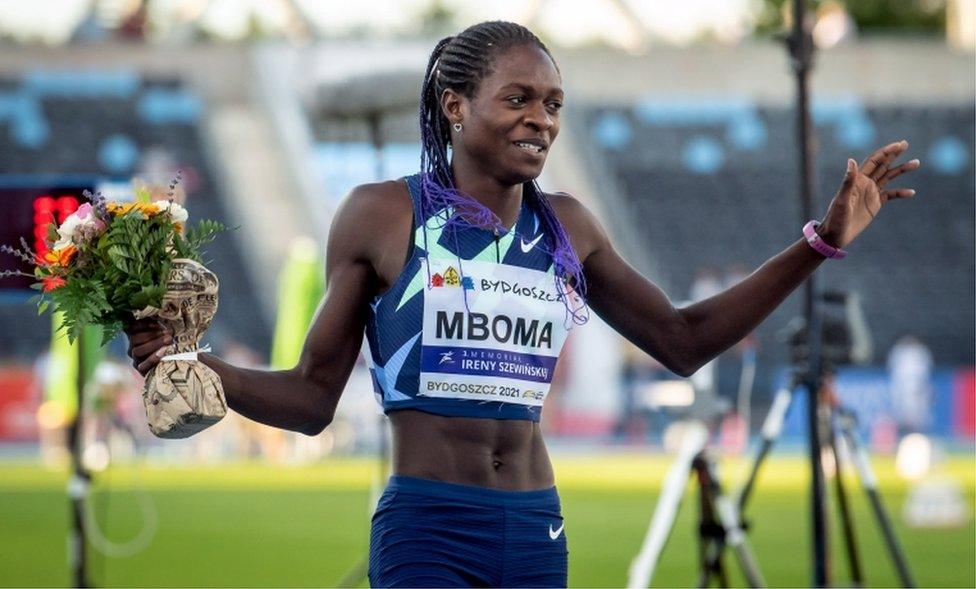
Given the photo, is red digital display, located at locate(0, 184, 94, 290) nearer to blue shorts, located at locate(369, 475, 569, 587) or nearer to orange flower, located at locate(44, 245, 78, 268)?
orange flower, located at locate(44, 245, 78, 268)

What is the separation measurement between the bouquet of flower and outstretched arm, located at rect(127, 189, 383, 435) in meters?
0.19

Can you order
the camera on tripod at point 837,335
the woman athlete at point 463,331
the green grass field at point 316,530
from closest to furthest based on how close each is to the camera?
the woman athlete at point 463,331 → the camera on tripod at point 837,335 → the green grass field at point 316,530

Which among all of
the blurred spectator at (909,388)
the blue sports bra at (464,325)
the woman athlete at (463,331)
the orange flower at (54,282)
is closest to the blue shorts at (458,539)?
the woman athlete at (463,331)

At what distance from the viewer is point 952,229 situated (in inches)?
1500

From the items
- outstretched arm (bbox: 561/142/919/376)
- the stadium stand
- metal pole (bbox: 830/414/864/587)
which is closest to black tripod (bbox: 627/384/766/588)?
metal pole (bbox: 830/414/864/587)

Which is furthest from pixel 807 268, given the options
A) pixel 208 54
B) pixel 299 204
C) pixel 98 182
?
pixel 208 54

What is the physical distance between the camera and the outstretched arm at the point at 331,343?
3.74 meters

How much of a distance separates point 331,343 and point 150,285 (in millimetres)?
435

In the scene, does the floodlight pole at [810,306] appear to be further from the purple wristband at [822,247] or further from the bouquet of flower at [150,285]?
the bouquet of flower at [150,285]

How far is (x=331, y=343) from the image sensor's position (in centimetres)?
380

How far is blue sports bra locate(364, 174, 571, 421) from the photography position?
12.3ft

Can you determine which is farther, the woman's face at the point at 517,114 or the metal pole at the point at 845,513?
the metal pole at the point at 845,513

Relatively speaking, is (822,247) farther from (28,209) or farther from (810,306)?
(28,209)

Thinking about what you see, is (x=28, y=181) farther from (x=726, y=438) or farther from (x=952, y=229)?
(x=952, y=229)
